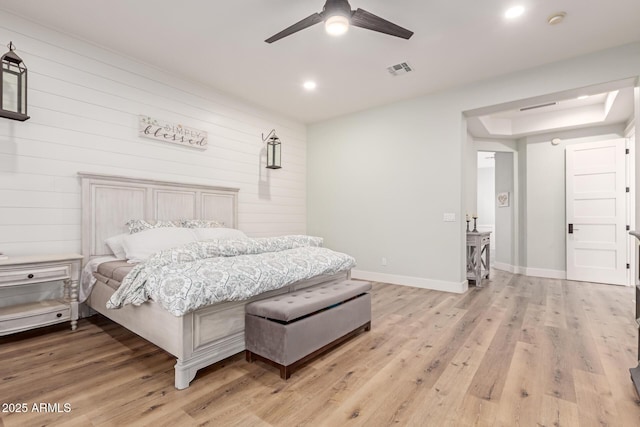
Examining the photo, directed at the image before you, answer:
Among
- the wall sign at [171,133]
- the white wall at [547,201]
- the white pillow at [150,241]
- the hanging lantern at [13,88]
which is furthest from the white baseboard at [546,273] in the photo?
the hanging lantern at [13,88]

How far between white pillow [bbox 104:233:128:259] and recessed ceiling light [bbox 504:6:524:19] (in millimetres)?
4352

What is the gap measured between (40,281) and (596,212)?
737 cm

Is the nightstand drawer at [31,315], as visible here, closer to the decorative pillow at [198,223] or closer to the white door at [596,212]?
the decorative pillow at [198,223]

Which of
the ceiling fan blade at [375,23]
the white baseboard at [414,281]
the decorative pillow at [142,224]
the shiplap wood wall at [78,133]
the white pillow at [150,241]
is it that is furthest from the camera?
the white baseboard at [414,281]

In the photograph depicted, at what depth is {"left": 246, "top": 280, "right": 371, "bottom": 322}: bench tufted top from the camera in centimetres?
212

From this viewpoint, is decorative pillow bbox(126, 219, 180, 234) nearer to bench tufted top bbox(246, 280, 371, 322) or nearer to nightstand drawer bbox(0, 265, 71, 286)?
nightstand drawer bbox(0, 265, 71, 286)

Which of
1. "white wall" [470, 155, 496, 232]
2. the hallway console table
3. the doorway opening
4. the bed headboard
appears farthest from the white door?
the bed headboard

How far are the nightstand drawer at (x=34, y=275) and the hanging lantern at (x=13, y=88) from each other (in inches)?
55.0

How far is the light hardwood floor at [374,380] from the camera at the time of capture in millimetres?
1700

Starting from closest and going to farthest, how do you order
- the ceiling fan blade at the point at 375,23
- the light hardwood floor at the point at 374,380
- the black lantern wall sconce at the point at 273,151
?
the light hardwood floor at the point at 374,380
the ceiling fan blade at the point at 375,23
the black lantern wall sconce at the point at 273,151

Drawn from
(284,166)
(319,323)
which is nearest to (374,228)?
(284,166)

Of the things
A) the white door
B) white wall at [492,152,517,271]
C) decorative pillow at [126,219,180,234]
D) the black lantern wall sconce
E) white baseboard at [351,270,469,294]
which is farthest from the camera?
white wall at [492,152,517,271]

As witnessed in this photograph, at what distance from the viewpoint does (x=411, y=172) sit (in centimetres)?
489

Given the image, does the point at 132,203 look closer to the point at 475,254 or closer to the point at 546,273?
the point at 475,254
